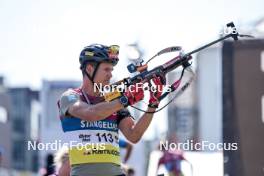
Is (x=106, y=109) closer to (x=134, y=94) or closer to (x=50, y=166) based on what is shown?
(x=134, y=94)

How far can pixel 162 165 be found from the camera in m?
10.5

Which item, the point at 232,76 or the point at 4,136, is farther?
the point at 4,136

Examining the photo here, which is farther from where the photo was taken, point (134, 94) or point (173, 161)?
point (173, 161)

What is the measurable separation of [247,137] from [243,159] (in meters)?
0.36

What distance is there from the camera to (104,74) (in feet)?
18.7

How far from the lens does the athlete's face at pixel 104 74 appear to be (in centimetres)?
569

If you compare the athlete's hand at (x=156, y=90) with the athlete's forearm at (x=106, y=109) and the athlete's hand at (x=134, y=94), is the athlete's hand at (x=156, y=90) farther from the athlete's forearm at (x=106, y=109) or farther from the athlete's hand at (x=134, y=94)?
the athlete's forearm at (x=106, y=109)

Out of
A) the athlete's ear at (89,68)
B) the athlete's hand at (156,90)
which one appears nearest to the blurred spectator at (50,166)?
the athlete's ear at (89,68)

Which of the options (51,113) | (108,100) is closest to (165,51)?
(108,100)

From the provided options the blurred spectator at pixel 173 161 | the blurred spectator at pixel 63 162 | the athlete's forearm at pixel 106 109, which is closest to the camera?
the athlete's forearm at pixel 106 109

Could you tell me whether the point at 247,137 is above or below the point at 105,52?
below

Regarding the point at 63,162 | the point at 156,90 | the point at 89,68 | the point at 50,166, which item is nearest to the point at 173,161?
the point at 50,166

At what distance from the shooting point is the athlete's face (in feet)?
18.7

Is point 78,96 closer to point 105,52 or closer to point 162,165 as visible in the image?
point 105,52
